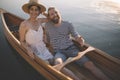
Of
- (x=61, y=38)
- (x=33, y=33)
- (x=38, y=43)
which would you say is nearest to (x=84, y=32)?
(x=61, y=38)

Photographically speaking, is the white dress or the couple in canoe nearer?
the couple in canoe

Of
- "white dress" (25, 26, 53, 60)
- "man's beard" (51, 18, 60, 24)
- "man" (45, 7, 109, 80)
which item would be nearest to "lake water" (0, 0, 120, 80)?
"white dress" (25, 26, 53, 60)

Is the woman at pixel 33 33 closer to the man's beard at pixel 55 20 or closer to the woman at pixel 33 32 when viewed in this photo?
the woman at pixel 33 32

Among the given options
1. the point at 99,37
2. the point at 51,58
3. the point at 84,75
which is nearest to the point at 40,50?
the point at 51,58

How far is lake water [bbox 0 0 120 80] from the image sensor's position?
6.35 m

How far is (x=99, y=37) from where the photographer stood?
9367 millimetres

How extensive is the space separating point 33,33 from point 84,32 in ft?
16.8

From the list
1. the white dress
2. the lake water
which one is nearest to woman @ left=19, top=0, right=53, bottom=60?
the white dress

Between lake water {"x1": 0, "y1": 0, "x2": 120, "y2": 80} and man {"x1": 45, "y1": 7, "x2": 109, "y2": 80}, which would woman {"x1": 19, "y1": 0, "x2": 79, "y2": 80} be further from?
lake water {"x1": 0, "y1": 0, "x2": 120, "y2": 80}

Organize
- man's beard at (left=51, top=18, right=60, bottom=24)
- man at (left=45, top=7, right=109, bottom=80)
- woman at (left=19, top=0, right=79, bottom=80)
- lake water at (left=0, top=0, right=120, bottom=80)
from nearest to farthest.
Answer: woman at (left=19, top=0, right=79, bottom=80) < man's beard at (left=51, top=18, right=60, bottom=24) < man at (left=45, top=7, right=109, bottom=80) < lake water at (left=0, top=0, right=120, bottom=80)

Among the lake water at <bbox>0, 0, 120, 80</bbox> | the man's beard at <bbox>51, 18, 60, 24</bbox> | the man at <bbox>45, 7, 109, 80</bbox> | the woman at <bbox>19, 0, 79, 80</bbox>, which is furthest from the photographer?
the lake water at <bbox>0, 0, 120, 80</bbox>

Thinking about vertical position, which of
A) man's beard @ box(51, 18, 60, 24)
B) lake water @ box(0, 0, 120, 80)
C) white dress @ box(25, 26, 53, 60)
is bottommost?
lake water @ box(0, 0, 120, 80)

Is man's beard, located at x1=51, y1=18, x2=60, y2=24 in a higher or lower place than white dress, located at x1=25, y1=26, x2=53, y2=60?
higher

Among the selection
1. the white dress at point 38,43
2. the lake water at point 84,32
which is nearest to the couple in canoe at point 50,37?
the white dress at point 38,43
